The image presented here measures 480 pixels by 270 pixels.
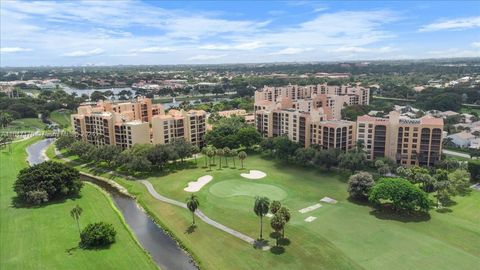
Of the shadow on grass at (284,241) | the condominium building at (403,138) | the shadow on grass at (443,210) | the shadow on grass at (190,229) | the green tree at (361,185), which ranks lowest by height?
the shadow on grass at (190,229)

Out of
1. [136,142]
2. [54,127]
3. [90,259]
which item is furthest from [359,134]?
[54,127]

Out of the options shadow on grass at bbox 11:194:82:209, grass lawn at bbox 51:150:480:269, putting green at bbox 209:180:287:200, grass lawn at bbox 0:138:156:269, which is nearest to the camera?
grass lawn at bbox 51:150:480:269

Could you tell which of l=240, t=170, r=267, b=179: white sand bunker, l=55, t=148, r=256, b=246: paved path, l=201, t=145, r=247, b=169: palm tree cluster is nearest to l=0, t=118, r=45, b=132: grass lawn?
l=55, t=148, r=256, b=246: paved path

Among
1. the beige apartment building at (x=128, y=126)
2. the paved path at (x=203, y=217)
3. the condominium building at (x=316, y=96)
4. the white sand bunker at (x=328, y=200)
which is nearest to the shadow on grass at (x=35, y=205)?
the paved path at (x=203, y=217)

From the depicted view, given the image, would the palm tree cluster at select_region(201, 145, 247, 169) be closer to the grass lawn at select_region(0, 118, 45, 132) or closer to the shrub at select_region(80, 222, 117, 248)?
the shrub at select_region(80, 222, 117, 248)

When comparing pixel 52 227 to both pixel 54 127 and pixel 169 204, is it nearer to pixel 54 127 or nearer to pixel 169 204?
Result: pixel 169 204

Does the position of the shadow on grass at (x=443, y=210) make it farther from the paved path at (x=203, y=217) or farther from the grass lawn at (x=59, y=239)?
the grass lawn at (x=59, y=239)

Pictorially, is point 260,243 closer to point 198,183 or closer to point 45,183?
point 198,183
